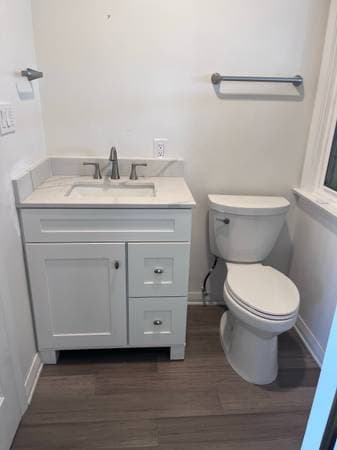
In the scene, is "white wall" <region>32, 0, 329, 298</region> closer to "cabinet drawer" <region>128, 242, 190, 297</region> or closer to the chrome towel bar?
the chrome towel bar

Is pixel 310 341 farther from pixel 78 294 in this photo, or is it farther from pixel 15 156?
pixel 15 156

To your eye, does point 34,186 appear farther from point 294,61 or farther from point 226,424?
point 294,61

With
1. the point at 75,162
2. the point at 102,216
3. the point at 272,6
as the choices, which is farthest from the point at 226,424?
the point at 272,6

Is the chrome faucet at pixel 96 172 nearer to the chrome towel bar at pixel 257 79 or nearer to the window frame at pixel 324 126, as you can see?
the chrome towel bar at pixel 257 79

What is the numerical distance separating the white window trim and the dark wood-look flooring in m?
0.87

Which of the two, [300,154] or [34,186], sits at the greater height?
[300,154]

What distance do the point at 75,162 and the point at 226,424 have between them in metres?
1.47

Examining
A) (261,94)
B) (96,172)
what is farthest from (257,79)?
(96,172)

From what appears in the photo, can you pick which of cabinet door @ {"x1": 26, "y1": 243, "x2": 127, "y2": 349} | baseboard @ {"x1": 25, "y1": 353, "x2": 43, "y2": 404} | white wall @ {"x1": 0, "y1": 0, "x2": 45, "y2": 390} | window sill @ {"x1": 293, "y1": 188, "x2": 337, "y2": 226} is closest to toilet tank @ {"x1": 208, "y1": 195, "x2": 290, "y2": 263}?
window sill @ {"x1": 293, "y1": 188, "x2": 337, "y2": 226}

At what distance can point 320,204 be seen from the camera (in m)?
1.72

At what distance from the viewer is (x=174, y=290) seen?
1.57 m

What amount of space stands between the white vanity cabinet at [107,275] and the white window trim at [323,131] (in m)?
0.83

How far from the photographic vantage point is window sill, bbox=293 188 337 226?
5.35 feet

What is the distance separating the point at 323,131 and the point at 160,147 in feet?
2.90
